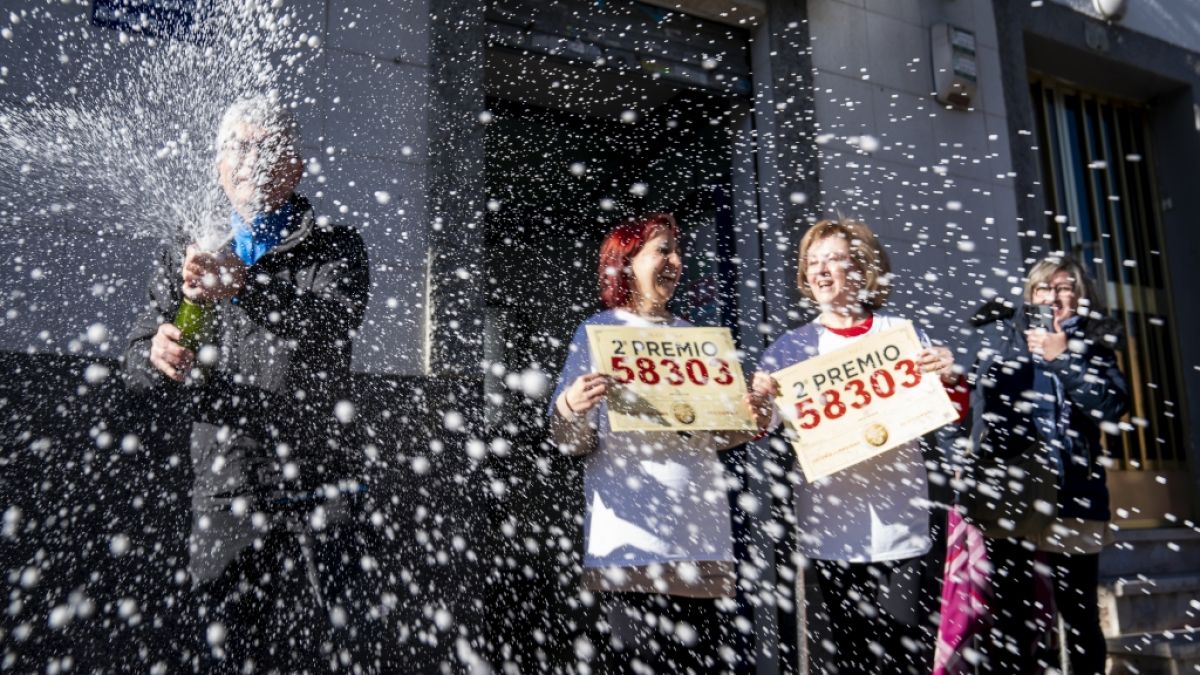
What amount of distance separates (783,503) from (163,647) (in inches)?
122

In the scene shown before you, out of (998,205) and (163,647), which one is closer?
(163,647)

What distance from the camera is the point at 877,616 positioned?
9.02 ft

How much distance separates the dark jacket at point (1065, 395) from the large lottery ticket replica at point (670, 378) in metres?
1.50

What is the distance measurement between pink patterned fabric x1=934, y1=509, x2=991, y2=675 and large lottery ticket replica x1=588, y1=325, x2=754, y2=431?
5.43ft

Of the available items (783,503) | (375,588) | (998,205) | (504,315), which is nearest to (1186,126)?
(998,205)

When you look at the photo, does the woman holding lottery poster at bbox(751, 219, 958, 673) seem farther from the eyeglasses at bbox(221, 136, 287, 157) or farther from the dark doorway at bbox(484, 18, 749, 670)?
the eyeglasses at bbox(221, 136, 287, 157)

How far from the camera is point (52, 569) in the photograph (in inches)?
115

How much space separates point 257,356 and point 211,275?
10.5 inches

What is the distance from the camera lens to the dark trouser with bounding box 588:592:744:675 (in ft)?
8.67

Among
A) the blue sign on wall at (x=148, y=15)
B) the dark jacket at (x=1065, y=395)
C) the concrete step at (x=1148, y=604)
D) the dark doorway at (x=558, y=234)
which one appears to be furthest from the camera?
the dark doorway at (x=558, y=234)

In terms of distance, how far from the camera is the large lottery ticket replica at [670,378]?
270cm

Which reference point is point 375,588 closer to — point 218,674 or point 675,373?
point 218,674

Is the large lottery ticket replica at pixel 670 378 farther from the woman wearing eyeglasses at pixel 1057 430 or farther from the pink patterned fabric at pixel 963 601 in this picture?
the pink patterned fabric at pixel 963 601

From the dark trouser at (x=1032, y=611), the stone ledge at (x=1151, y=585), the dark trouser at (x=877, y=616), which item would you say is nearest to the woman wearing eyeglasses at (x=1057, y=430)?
the dark trouser at (x=1032, y=611)
